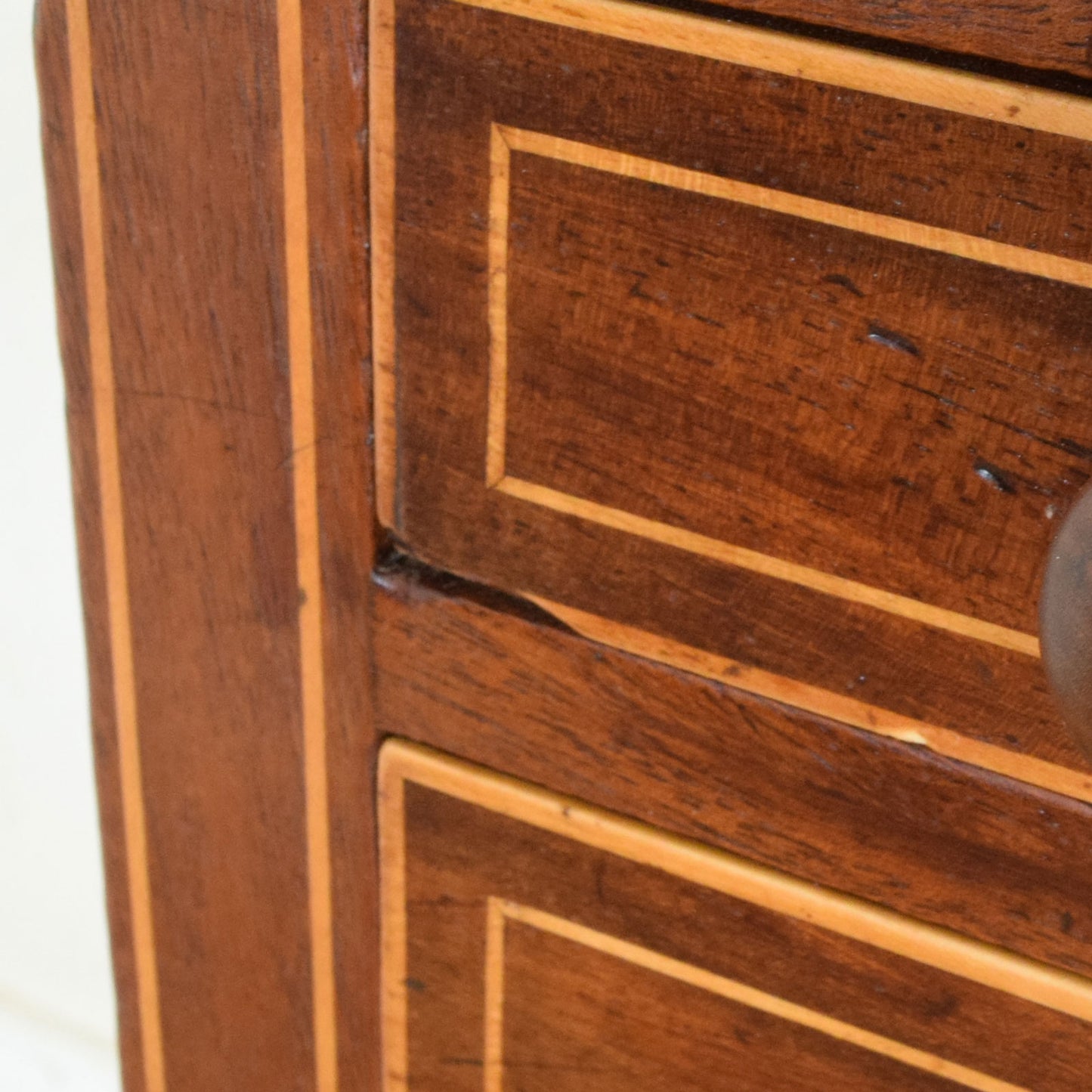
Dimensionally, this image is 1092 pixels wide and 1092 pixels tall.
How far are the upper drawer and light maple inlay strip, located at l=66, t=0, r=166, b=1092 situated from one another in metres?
0.09

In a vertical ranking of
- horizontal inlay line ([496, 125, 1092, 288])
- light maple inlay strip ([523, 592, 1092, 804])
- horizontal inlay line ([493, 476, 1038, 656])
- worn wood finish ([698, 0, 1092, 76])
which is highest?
worn wood finish ([698, 0, 1092, 76])

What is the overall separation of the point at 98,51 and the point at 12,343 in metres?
0.33

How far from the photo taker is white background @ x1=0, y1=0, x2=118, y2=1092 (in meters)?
0.69

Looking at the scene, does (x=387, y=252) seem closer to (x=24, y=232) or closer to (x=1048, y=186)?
(x=1048, y=186)

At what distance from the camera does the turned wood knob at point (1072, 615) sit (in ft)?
1.00

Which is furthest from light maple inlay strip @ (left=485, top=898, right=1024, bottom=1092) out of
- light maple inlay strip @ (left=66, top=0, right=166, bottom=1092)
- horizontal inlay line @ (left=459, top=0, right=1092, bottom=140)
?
horizontal inlay line @ (left=459, top=0, right=1092, bottom=140)

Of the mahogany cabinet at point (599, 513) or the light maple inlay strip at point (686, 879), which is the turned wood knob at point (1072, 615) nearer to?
the mahogany cabinet at point (599, 513)

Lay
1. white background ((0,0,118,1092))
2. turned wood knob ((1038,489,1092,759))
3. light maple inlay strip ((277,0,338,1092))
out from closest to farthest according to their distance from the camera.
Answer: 1. turned wood knob ((1038,489,1092,759))
2. light maple inlay strip ((277,0,338,1092))
3. white background ((0,0,118,1092))

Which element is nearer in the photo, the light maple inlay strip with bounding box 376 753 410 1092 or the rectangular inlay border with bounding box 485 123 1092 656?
the rectangular inlay border with bounding box 485 123 1092 656

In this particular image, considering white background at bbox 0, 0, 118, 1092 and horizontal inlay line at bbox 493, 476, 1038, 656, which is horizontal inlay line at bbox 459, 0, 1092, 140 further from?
white background at bbox 0, 0, 118, 1092

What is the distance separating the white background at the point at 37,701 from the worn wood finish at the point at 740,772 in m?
0.31

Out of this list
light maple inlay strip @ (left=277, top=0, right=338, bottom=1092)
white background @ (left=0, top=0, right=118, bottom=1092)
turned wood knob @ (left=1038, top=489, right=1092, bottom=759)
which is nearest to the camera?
turned wood knob @ (left=1038, top=489, right=1092, bottom=759)

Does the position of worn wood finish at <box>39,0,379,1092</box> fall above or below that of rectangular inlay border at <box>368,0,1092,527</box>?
below

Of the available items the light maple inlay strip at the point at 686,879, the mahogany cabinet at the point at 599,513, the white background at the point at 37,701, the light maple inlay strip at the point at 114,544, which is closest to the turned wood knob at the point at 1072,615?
the mahogany cabinet at the point at 599,513
